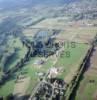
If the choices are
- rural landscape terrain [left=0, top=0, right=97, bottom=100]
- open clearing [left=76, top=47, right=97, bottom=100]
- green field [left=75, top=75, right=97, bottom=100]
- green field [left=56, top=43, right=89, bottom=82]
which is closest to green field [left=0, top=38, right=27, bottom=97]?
rural landscape terrain [left=0, top=0, right=97, bottom=100]

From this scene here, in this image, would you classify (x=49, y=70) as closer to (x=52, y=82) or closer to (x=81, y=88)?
(x=52, y=82)

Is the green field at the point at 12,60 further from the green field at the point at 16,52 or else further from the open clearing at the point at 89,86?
the open clearing at the point at 89,86

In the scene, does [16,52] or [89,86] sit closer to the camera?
[89,86]

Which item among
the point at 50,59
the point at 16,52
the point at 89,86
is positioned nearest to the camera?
the point at 89,86

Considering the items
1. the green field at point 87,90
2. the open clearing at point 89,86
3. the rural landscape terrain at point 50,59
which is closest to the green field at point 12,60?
the rural landscape terrain at point 50,59

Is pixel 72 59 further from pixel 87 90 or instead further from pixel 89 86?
pixel 87 90

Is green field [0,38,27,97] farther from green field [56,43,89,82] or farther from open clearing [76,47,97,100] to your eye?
open clearing [76,47,97,100]

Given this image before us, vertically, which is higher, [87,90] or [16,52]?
[16,52]

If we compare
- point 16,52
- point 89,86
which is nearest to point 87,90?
point 89,86

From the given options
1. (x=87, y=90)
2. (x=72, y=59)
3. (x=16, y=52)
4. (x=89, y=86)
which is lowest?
(x=87, y=90)
